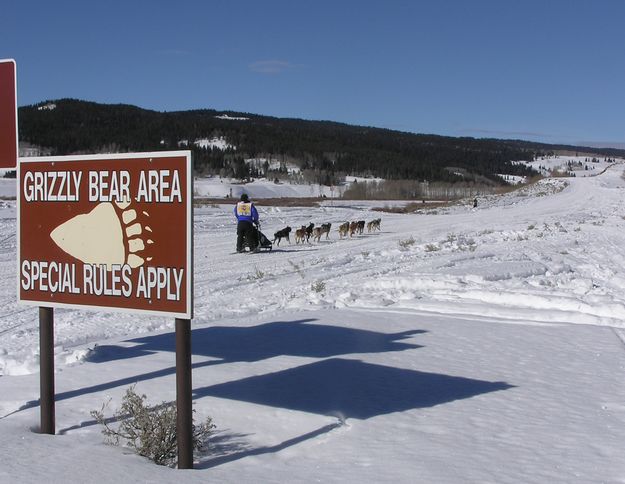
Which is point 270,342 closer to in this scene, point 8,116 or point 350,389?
point 350,389

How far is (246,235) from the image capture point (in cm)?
1906

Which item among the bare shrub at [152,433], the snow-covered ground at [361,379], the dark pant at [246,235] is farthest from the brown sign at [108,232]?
the dark pant at [246,235]

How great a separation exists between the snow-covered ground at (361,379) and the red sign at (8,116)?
5.61 ft

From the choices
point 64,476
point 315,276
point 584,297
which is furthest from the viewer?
point 315,276

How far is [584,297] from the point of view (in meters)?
10.9

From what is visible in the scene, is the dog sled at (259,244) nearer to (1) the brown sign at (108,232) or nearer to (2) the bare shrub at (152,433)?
(1) the brown sign at (108,232)

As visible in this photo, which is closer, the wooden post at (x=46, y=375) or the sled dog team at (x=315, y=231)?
the wooden post at (x=46, y=375)

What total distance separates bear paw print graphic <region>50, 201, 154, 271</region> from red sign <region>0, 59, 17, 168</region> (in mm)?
611

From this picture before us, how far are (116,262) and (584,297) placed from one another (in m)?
8.07

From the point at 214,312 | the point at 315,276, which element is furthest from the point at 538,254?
the point at 214,312

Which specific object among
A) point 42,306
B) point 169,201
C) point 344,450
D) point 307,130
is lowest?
point 344,450

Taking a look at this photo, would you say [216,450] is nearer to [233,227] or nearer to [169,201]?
[169,201]

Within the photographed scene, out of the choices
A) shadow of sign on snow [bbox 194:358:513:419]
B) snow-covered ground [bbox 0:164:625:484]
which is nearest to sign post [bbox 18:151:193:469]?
snow-covered ground [bbox 0:164:625:484]

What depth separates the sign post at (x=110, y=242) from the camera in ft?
14.1
